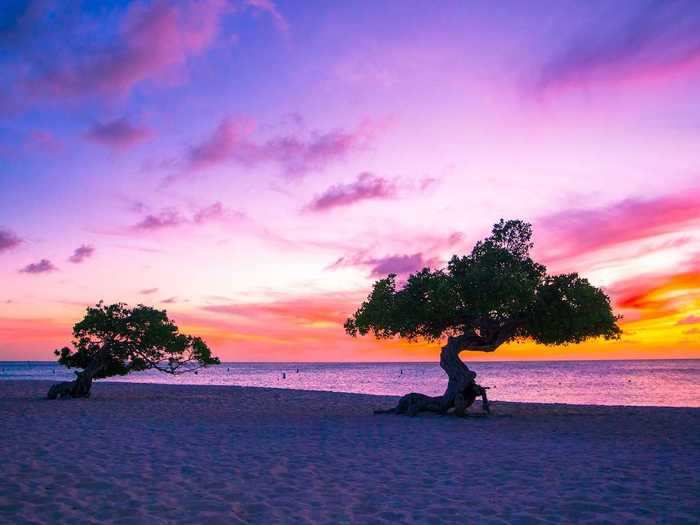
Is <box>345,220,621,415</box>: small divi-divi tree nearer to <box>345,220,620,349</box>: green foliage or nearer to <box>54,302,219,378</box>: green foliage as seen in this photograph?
<box>345,220,620,349</box>: green foliage

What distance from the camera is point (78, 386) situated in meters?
36.8

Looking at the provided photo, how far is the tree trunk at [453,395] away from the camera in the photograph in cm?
2706

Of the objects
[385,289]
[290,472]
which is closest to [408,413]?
[385,289]

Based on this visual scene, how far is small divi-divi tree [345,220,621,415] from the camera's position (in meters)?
25.1

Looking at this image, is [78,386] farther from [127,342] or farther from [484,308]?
[484,308]

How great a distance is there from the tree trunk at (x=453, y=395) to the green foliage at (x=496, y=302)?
53.7 inches

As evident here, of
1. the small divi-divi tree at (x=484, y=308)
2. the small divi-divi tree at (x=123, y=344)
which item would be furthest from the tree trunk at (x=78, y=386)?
the small divi-divi tree at (x=484, y=308)

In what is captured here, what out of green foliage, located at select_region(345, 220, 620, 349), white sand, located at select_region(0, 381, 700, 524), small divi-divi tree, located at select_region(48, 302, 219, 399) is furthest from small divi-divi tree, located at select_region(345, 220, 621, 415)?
small divi-divi tree, located at select_region(48, 302, 219, 399)

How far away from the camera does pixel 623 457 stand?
49.8 ft

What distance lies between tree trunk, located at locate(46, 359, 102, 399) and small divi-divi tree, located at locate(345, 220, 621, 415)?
62.5ft

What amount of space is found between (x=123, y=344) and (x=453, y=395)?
22.5 metres

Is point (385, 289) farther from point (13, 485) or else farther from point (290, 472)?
point (13, 485)

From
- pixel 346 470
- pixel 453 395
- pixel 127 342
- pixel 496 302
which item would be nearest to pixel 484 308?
pixel 496 302

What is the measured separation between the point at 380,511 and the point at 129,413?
66.0 feet
